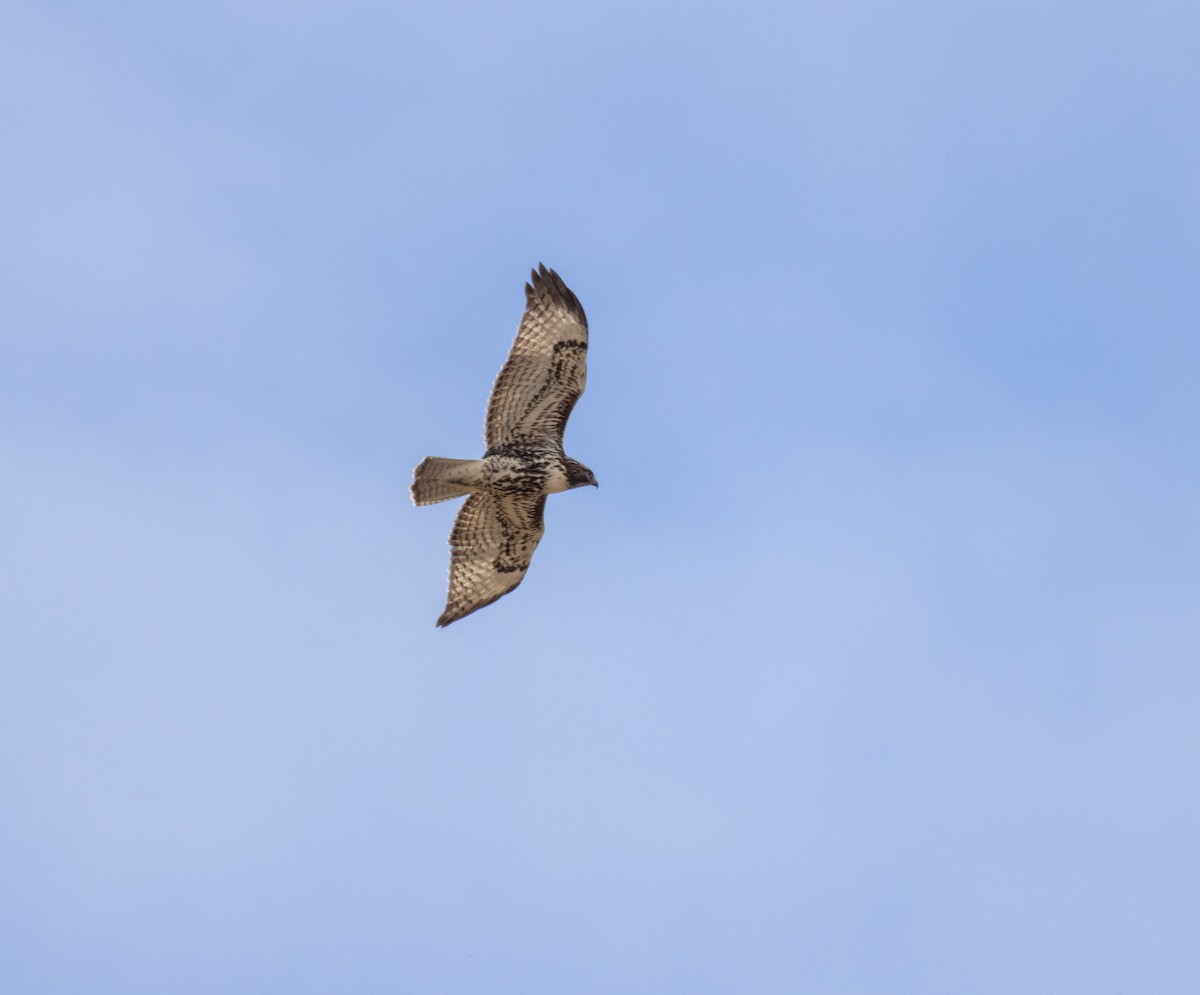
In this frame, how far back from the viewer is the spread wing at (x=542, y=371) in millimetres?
21500

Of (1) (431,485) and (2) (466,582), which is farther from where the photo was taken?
(2) (466,582)

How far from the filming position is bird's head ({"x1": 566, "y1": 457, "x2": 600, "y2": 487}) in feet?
71.7

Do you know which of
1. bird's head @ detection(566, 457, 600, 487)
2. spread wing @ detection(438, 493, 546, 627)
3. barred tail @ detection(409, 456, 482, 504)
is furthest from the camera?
spread wing @ detection(438, 493, 546, 627)

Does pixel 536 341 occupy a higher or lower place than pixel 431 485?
higher

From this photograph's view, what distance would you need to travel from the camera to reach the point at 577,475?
21.9 m

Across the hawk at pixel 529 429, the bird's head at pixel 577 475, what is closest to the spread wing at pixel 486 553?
the hawk at pixel 529 429

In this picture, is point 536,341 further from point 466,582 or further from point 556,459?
point 466,582

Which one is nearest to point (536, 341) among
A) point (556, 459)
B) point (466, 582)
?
point (556, 459)

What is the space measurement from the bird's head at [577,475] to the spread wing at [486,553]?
64 centimetres

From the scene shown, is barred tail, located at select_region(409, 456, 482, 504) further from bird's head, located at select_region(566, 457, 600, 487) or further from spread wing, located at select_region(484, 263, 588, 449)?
bird's head, located at select_region(566, 457, 600, 487)

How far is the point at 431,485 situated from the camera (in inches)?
845

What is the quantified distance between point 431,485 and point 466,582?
1.82m

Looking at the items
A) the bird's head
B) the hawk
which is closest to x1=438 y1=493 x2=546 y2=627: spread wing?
the hawk

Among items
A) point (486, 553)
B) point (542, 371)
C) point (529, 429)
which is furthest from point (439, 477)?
point (486, 553)
